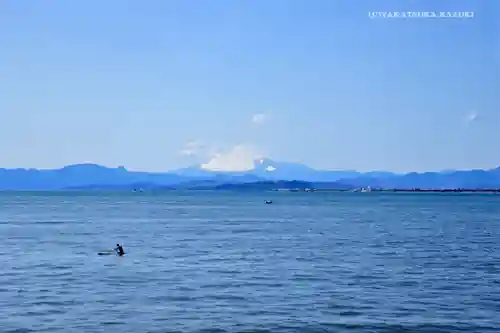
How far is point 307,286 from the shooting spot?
138 ft

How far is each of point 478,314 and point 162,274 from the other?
868 inches

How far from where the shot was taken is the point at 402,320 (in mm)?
32844

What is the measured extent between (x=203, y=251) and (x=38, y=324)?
105 ft

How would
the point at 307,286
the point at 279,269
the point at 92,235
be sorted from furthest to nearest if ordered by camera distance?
1. the point at 92,235
2. the point at 279,269
3. the point at 307,286

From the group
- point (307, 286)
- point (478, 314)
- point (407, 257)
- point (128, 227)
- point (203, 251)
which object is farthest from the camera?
point (128, 227)

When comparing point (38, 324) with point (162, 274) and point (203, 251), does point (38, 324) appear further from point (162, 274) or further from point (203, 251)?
point (203, 251)

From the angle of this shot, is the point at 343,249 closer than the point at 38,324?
No

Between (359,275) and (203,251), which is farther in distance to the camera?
(203,251)

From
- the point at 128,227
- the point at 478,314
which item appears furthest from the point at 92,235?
the point at 478,314

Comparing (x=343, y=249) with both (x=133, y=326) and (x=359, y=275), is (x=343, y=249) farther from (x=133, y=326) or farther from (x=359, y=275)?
(x=133, y=326)

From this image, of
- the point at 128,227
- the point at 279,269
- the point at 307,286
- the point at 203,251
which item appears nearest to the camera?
→ the point at 307,286

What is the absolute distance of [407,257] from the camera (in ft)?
192

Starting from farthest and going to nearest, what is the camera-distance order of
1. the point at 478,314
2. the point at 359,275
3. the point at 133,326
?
the point at 359,275
the point at 478,314
the point at 133,326


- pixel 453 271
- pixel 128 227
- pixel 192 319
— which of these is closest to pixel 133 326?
pixel 192 319
